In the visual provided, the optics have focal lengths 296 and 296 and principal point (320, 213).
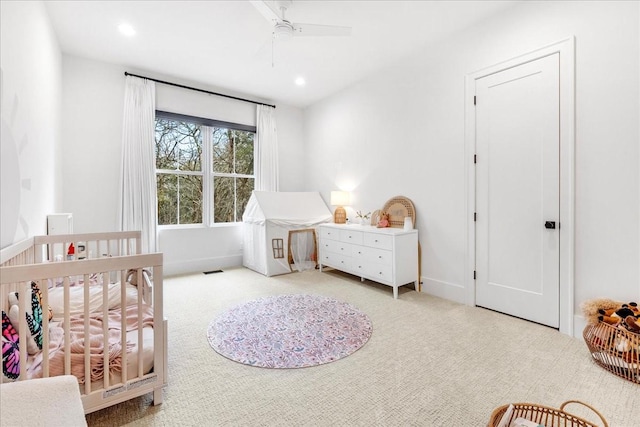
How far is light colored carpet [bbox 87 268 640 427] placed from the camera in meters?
1.51

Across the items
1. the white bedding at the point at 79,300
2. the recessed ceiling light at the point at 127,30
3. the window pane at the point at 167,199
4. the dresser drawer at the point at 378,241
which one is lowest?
the white bedding at the point at 79,300

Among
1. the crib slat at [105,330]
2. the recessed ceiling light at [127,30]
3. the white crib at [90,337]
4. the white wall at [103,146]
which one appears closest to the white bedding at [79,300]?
the white crib at [90,337]

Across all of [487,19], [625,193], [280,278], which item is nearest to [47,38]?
[280,278]

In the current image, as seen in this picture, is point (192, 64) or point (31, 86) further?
point (192, 64)

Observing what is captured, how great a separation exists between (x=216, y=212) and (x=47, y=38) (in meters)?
2.76

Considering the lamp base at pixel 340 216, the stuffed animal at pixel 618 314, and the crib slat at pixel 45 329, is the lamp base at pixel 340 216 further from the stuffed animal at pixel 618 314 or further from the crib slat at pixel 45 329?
the crib slat at pixel 45 329

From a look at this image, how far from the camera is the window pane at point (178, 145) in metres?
4.34

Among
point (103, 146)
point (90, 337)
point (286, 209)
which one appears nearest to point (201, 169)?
point (103, 146)

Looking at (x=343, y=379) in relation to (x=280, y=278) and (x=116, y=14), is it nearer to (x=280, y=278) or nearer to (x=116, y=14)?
(x=280, y=278)

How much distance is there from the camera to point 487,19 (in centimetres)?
290

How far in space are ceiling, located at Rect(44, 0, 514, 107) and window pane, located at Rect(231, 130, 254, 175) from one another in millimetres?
905

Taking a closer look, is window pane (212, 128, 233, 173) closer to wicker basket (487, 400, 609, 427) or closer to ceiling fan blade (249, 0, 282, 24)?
ceiling fan blade (249, 0, 282, 24)

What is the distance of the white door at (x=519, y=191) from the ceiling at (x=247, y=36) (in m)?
0.82

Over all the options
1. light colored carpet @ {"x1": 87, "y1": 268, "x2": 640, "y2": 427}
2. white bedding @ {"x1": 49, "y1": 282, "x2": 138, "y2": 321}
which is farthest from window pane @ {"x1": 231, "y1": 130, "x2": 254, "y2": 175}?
white bedding @ {"x1": 49, "y1": 282, "x2": 138, "y2": 321}
